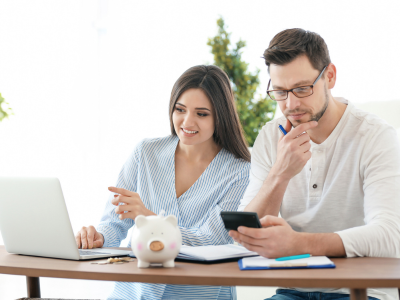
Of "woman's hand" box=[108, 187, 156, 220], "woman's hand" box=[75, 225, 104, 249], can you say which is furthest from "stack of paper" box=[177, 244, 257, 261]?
"woman's hand" box=[75, 225, 104, 249]

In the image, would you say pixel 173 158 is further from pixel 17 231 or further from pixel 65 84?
pixel 65 84

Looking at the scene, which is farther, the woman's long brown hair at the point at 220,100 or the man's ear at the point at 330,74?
the woman's long brown hair at the point at 220,100

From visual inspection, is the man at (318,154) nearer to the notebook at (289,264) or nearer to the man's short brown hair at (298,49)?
the man's short brown hair at (298,49)

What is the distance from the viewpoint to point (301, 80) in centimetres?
139

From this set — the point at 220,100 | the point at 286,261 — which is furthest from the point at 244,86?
the point at 286,261

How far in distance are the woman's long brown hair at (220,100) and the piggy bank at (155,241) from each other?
2.70 feet

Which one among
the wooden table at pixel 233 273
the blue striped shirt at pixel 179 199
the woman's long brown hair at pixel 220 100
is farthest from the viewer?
the woman's long brown hair at pixel 220 100

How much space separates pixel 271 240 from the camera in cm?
103

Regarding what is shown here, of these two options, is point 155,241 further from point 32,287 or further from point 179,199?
point 179,199

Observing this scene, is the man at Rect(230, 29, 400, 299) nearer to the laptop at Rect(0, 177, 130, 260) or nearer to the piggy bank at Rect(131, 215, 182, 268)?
the piggy bank at Rect(131, 215, 182, 268)

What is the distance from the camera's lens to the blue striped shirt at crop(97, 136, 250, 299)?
1504 mm

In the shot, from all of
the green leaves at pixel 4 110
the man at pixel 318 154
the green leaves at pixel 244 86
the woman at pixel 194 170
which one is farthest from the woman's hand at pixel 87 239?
the green leaves at pixel 244 86

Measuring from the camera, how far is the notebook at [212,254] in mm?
1027

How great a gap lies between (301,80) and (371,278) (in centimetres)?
75
